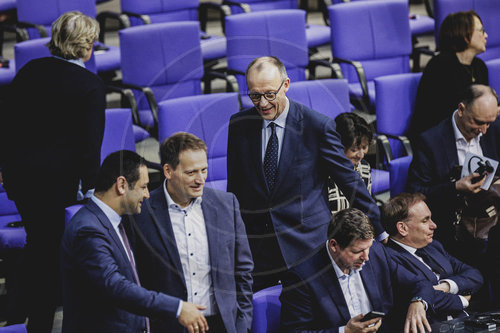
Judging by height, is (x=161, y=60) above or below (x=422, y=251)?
above

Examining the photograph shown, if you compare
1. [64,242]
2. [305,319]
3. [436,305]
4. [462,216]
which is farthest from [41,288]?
[462,216]

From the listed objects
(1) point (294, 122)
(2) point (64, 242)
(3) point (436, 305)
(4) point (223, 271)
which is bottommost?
(3) point (436, 305)

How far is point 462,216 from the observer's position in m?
3.42

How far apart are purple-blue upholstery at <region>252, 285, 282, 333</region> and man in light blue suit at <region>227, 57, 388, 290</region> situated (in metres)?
0.20

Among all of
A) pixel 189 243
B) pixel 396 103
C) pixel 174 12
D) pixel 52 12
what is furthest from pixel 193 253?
pixel 174 12

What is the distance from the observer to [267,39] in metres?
4.56

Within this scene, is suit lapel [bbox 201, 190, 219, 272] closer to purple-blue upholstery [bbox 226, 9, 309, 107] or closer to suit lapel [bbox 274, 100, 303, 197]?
suit lapel [bbox 274, 100, 303, 197]

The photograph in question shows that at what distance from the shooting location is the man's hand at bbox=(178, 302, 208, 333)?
→ 220cm

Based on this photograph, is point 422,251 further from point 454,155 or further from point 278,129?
point 278,129

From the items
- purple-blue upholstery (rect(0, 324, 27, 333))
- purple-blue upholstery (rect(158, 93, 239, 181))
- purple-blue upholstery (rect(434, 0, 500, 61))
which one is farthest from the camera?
purple-blue upholstery (rect(434, 0, 500, 61))

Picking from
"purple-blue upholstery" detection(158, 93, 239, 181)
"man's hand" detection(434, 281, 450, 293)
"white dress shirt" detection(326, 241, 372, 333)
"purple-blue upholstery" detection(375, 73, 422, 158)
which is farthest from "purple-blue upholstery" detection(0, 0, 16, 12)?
"man's hand" detection(434, 281, 450, 293)

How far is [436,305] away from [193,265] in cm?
98

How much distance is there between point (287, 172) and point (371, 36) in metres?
2.38

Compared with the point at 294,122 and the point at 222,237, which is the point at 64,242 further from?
the point at 294,122
